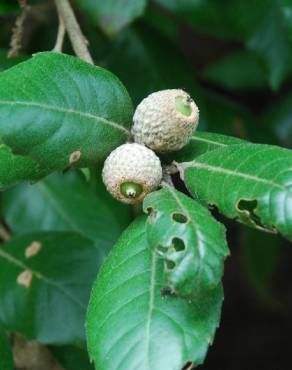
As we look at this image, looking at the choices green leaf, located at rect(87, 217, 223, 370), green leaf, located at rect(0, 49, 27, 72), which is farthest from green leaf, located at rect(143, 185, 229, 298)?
green leaf, located at rect(0, 49, 27, 72)

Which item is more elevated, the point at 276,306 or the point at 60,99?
the point at 60,99

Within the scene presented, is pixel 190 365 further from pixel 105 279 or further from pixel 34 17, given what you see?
pixel 34 17

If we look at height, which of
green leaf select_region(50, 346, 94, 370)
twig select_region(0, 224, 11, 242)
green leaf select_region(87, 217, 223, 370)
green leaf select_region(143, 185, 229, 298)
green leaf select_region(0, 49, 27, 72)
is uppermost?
green leaf select_region(143, 185, 229, 298)

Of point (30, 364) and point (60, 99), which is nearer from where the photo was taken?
point (60, 99)

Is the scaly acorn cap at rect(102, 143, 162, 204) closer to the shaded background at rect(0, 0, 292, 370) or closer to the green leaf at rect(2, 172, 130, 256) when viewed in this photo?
the shaded background at rect(0, 0, 292, 370)

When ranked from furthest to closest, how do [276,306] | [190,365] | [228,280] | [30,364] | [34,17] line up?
[228,280]
[276,306]
[34,17]
[30,364]
[190,365]

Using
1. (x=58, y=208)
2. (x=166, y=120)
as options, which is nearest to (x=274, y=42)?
(x=58, y=208)

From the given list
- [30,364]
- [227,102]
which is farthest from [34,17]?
[30,364]

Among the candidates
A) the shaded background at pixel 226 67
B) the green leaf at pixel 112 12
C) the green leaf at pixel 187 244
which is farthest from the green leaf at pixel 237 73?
the green leaf at pixel 187 244
